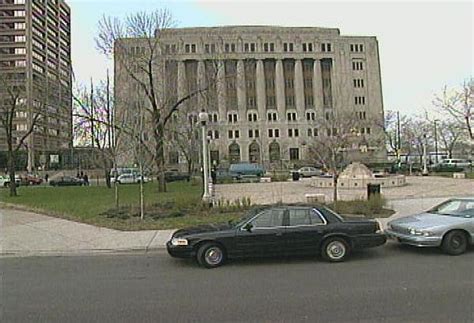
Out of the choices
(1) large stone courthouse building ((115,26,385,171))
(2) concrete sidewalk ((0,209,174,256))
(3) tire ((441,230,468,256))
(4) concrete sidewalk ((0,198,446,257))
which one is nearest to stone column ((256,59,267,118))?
(1) large stone courthouse building ((115,26,385,171))

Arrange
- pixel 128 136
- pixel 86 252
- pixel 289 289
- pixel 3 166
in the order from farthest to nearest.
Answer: pixel 3 166 < pixel 128 136 < pixel 86 252 < pixel 289 289

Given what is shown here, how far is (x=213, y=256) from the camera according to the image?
30.1 feet

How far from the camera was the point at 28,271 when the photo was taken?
30.6 feet

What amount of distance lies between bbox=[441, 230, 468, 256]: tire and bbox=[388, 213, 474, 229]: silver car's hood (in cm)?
24

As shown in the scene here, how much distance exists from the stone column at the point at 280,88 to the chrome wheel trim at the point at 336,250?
303ft

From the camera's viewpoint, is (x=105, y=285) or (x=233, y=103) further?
(x=233, y=103)

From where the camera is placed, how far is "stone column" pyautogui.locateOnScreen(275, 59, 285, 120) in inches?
3967

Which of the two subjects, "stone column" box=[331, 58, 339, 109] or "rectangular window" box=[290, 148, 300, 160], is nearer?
"rectangular window" box=[290, 148, 300, 160]

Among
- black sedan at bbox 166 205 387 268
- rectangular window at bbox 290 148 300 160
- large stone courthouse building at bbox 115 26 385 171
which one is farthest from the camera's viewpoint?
rectangular window at bbox 290 148 300 160

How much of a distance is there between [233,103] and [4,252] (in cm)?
8861

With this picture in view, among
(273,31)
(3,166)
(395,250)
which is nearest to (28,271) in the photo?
(395,250)

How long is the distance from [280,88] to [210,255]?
312 feet

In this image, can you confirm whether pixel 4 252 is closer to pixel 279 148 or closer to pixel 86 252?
pixel 86 252

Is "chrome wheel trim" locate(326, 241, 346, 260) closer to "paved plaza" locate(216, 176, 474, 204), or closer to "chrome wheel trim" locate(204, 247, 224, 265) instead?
"chrome wheel trim" locate(204, 247, 224, 265)
